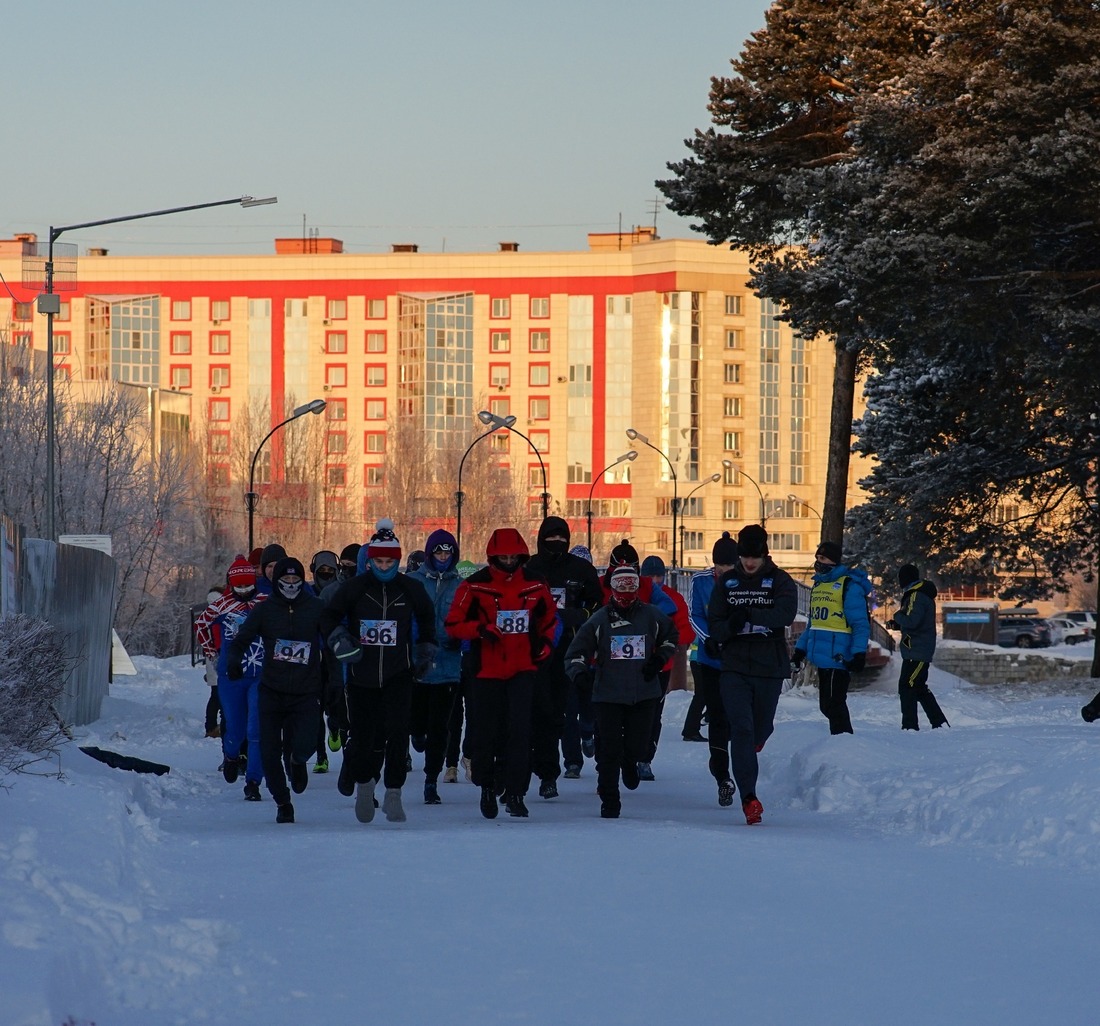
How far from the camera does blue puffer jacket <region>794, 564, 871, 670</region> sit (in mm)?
16422

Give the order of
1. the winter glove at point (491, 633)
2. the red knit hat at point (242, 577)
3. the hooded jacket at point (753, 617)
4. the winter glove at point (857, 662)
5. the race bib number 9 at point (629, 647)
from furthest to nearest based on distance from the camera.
A: the winter glove at point (857, 662) < the red knit hat at point (242, 577) < the race bib number 9 at point (629, 647) < the winter glove at point (491, 633) < the hooded jacket at point (753, 617)

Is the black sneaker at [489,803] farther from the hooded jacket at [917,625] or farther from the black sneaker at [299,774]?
the hooded jacket at [917,625]

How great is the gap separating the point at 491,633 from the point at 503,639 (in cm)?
9

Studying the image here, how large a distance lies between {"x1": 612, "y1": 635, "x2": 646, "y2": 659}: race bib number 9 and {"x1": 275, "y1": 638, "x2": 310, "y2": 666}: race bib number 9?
2012 millimetres

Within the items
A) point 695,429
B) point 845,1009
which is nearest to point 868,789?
point 845,1009

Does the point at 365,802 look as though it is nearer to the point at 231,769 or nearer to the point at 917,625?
the point at 231,769

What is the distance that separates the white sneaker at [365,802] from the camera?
11828 mm

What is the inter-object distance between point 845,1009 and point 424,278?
131 meters

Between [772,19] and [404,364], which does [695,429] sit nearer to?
[404,364]

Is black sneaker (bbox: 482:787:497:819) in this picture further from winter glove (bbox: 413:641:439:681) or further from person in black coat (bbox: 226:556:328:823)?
person in black coat (bbox: 226:556:328:823)

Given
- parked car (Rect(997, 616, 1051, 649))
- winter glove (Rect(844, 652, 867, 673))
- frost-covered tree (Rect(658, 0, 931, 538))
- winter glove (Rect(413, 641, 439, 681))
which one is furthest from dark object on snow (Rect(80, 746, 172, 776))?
parked car (Rect(997, 616, 1051, 649))

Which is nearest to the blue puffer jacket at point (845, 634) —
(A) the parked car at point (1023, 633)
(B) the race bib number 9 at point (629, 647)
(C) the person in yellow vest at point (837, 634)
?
(C) the person in yellow vest at point (837, 634)

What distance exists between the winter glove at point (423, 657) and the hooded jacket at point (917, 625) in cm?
876

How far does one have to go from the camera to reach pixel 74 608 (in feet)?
70.0
